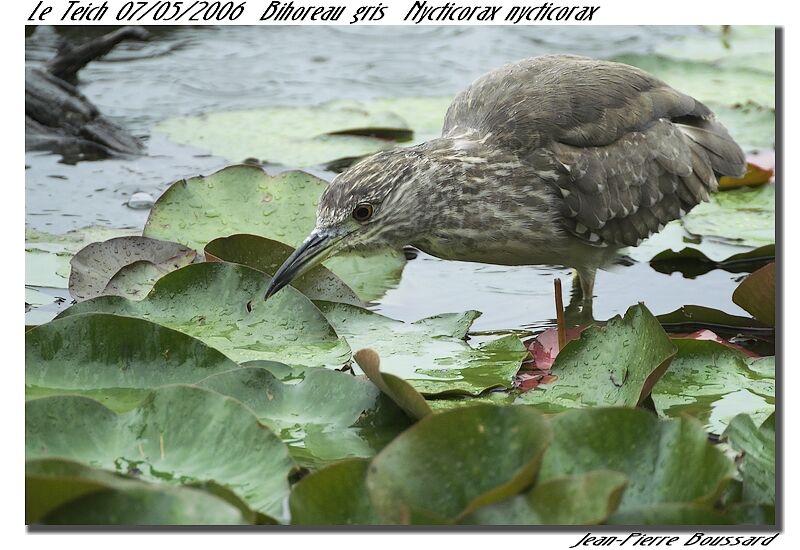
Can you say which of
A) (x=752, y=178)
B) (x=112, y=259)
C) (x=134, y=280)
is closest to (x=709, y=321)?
(x=752, y=178)

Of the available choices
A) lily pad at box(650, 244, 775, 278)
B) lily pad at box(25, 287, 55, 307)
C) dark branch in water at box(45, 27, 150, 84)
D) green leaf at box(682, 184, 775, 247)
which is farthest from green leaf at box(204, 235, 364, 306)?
dark branch in water at box(45, 27, 150, 84)

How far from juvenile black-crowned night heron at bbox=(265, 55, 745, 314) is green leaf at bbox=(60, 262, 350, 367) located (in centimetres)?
35

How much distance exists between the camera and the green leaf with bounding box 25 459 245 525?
3398 mm

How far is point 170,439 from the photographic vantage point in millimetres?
3934

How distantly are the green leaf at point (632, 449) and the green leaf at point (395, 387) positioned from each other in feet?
1.80

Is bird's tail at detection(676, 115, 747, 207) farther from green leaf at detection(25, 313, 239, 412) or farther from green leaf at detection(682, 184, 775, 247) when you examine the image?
green leaf at detection(25, 313, 239, 412)

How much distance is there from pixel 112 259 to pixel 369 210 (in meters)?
1.32

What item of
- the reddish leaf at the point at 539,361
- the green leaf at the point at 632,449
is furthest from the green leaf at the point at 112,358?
the green leaf at the point at 632,449

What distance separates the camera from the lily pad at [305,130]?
7.96 metres

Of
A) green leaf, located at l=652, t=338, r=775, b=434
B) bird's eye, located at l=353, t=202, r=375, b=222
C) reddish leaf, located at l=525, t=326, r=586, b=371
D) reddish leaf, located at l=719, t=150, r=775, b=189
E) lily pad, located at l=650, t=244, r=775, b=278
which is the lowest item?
lily pad, located at l=650, t=244, r=775, b=278

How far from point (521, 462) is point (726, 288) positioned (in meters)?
3.44

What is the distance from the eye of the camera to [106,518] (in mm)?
3482

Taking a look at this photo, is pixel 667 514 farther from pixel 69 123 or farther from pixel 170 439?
pixel 69 123

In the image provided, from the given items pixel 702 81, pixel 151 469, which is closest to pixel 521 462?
pixel 151 469
